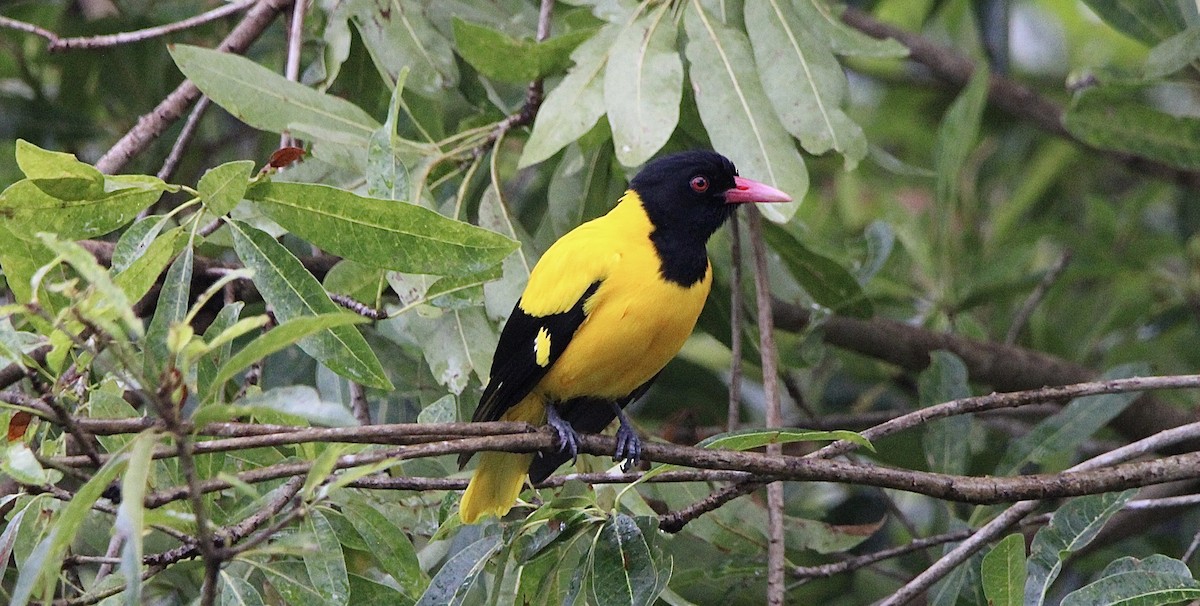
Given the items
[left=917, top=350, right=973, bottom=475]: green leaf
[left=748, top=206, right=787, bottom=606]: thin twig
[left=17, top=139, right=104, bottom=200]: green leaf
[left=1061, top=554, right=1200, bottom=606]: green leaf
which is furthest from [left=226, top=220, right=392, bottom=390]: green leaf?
[left=917, top=350, right=973, bottom=475]: green leaf

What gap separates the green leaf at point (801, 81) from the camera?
3398mm

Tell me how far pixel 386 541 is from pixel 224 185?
0.87 m

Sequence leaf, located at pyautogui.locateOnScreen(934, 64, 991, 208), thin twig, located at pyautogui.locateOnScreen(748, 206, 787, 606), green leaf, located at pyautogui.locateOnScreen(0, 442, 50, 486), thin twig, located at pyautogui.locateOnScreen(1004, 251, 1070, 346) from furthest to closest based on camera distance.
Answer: thin twig, located at pyautogui.locateOnScreen(1004, 251, 1070, 346) < leaf, located at pyautogui.locateOnScreen(934, 64, 991, 208) < thin twig, located at pyautogui.locateOnScreen(748, 206, 787, 606) < green leaf, located at pyautogui.locateOnScreen(0, 442, 50, 486)

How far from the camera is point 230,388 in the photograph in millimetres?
3910

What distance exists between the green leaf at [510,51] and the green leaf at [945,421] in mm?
1619

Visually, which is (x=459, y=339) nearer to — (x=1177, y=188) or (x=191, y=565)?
(x=191, y=565)

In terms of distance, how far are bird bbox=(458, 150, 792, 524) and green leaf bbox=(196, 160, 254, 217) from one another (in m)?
0.99

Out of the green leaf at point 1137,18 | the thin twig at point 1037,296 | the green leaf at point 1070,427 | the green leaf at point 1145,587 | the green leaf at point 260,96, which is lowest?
the thin twig at point 1037,296

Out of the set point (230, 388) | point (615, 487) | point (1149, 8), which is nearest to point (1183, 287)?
point (1149, 8)

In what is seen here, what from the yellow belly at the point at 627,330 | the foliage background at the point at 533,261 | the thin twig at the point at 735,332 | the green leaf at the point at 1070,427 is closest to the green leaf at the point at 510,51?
the foliage background at the point at 533,261

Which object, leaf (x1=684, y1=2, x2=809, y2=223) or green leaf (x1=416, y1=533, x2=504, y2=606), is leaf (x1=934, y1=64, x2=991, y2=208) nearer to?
leaf (x1=684, y1=2, x2=809, y2=223)

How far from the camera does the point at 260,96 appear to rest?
3393 millimetres

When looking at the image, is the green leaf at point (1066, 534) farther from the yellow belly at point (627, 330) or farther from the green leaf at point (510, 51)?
the green leaf at point (510, 51)

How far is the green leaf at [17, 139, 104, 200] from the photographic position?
2490mm
